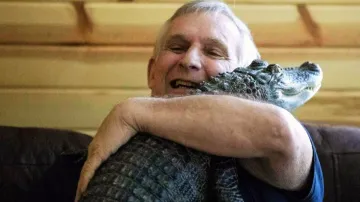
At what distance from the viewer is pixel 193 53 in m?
1.33

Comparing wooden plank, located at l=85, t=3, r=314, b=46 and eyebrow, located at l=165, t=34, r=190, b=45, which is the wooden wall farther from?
eyebrow, located at l=165, t=34, r=190, b=45

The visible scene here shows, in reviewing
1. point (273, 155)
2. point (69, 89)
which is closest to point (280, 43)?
point (69, 89)

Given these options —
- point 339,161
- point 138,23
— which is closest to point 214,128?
point 339,161

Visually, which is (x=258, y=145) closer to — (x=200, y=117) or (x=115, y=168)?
(x=200, y=117)

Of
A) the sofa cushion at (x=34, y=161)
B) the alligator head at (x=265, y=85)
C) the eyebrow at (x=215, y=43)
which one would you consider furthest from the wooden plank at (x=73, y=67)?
the alligator head at (x=265, y=85)

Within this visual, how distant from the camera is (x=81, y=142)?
5.72 ft

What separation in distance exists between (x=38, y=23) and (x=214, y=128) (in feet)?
3.97

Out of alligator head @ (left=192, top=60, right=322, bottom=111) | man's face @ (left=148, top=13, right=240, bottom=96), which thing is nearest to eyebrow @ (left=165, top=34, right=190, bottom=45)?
man's face @ (left=148, top=13, right=240, bottom=96)

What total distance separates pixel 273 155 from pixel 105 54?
1132 millimetres

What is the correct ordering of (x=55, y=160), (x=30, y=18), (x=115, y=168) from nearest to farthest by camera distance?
(x=115, y=168) < (x=55, y=160) < (x=30, y=18)

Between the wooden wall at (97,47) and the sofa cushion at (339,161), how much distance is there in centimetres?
31

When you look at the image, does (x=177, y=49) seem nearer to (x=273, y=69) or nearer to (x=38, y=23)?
(x=273, y=69)

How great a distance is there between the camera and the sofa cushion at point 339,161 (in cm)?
164

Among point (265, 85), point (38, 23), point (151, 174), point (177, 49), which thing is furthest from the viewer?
point (38, 23)
